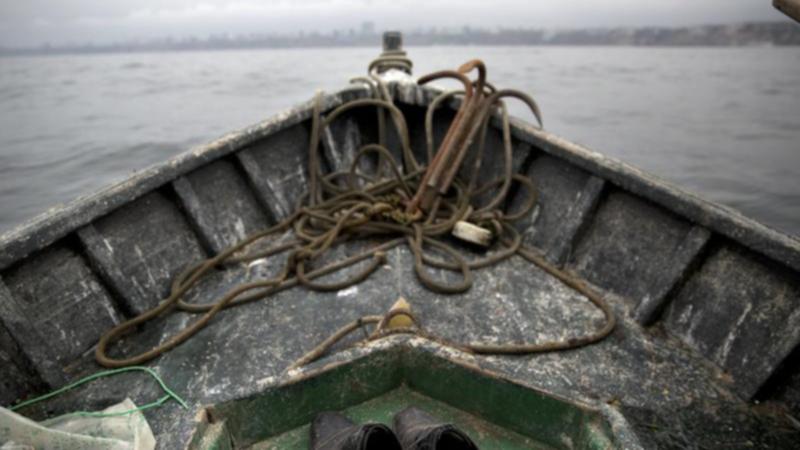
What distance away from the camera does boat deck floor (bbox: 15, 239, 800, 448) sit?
5.75ft

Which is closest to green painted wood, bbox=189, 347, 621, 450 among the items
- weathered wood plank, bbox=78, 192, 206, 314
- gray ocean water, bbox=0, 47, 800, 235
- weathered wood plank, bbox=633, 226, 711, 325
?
weathered wood plank, bbox=633, 226, 711, 325

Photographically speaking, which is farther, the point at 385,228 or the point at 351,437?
the point at 385,228

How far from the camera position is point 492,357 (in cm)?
205

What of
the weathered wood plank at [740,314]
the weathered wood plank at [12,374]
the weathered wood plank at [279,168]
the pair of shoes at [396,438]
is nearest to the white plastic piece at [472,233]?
the weathered wood plank at [740,314]

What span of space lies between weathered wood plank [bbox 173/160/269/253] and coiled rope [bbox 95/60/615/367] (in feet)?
0.33

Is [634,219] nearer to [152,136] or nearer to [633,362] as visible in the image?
[633,362]

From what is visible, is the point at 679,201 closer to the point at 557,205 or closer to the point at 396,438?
the point at 557,205

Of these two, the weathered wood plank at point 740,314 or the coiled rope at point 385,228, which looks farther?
the coiled rope at point 385,228

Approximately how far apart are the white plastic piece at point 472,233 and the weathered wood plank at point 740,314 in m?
0.96

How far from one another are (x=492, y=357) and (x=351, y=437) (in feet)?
3.65

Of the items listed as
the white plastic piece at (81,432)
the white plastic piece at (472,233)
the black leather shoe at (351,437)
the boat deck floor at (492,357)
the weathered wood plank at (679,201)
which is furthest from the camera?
the white plastic piece at (472,233)

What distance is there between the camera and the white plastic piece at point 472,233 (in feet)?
9.09

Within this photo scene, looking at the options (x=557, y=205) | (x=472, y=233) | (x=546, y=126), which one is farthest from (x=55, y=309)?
(x=546, y=126)

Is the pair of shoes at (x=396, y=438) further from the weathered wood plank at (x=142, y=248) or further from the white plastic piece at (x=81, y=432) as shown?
the weathered wood plank at (x=142, y=248)
